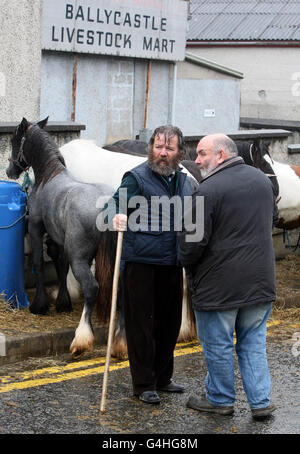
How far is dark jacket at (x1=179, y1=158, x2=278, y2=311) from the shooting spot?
19.4ft

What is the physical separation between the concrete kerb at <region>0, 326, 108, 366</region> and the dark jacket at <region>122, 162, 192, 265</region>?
156cm

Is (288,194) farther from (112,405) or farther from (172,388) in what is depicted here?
(112,405)

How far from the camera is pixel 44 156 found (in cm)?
849

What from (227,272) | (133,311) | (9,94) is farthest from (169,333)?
(9,94)

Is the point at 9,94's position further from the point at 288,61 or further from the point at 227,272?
the point at 288,61

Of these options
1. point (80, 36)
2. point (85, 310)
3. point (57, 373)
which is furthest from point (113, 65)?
point (57, 373)

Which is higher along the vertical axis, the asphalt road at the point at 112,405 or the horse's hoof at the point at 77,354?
the horse's hoof at the point at 77,354

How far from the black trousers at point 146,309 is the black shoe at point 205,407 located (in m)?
0.34

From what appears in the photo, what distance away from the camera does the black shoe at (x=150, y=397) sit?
253 inches

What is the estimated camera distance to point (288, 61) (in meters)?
30.0

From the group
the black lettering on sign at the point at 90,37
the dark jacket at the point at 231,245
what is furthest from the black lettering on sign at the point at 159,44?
the dark jacket at the point at 231,245

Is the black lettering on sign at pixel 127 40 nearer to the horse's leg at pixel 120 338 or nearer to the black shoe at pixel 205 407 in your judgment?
the horse's leg at pixel 120 338

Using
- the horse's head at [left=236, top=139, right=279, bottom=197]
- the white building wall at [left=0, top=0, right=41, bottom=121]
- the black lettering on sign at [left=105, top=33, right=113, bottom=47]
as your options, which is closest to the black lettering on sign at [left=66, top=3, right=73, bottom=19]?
the black lettering on sign at [left=105, top=33, right=113, bottom=47]

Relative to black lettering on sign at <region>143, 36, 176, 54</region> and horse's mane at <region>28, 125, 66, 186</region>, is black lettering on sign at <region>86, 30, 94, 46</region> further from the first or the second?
horse's mane at <region>28, 125, 66, 186</region>
